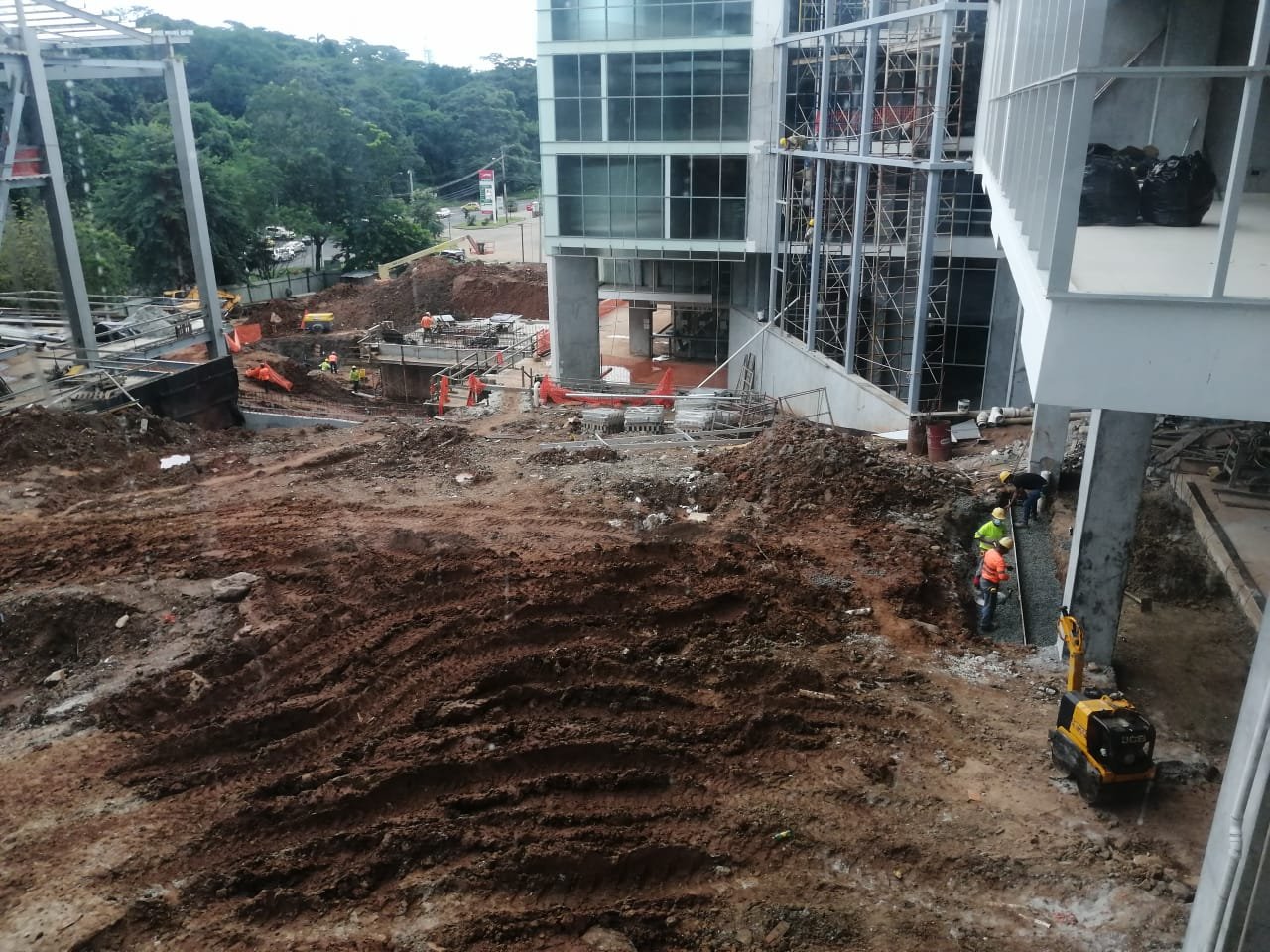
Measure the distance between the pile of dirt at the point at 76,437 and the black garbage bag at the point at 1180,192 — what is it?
53.9 ft

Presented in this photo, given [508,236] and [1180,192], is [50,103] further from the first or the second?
[508,236]

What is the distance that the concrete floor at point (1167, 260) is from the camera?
5.46 metres

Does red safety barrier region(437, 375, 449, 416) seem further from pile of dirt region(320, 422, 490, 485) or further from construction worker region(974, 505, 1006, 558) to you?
construction worker region(974, 505, 1006, 558)

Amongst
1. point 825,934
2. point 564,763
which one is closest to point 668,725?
point 564,763

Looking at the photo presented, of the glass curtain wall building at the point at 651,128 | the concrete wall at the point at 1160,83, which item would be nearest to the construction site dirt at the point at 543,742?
the concrete wall at the point at 1160,83

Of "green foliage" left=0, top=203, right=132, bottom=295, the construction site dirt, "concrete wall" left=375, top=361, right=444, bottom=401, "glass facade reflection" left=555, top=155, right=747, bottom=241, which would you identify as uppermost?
"glass facade reflection" left=555, top=155, right=747, bottom=241

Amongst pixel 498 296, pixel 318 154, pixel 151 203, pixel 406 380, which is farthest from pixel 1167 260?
pixel 318 154

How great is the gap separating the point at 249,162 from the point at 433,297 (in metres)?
11.0

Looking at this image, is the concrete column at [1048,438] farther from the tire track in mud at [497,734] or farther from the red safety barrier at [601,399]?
the red safety barrier at [601,399]

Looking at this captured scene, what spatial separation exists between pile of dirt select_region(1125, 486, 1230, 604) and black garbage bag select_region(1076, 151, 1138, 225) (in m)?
4.66

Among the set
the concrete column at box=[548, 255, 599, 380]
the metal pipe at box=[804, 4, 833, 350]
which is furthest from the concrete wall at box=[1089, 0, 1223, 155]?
the concrete column at box=[548, 255, 599, 380]

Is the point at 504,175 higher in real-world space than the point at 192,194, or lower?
higher

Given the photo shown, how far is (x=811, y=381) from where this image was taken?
24516 millimetres

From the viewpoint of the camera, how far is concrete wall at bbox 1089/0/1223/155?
11828 millimetres
